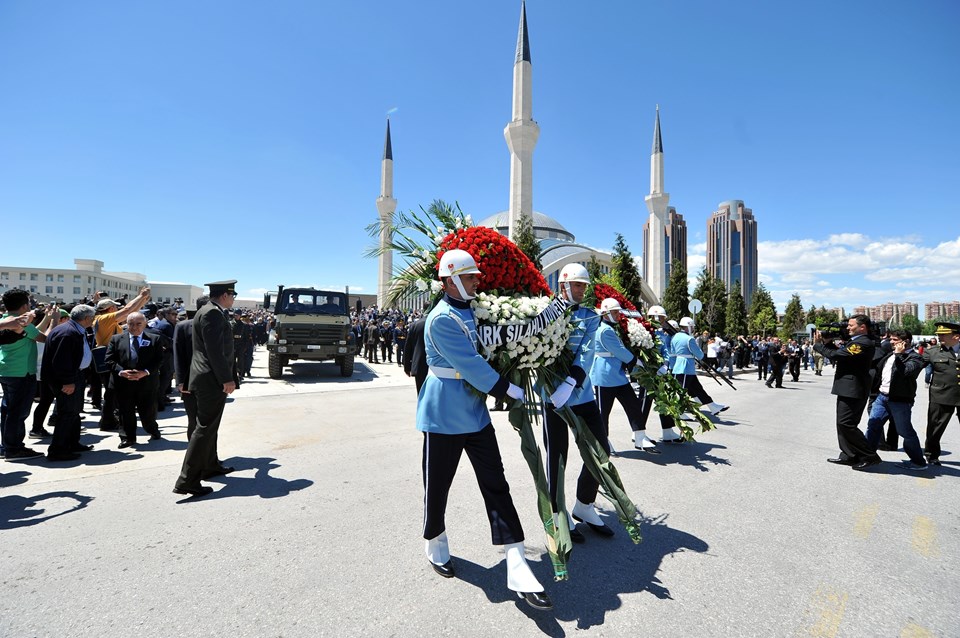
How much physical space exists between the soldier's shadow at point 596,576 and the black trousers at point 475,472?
37cm

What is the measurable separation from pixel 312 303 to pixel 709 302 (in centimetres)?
3164

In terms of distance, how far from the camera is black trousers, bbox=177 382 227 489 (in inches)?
167

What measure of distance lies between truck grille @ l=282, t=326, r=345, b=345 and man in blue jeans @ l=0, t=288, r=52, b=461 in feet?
23.8

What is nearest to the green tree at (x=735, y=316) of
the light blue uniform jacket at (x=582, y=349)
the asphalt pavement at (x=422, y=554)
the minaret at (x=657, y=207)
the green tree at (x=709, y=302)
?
the green tree at (x=709, y=302)

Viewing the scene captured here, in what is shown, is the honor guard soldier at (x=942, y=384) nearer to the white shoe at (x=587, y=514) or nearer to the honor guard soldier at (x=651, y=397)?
the honor guard soldier at (x=651, y=397)

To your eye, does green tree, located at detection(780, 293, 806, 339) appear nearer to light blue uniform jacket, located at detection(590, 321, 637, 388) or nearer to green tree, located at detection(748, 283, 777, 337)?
green tree, located at detection(748, 283, 777, 337)

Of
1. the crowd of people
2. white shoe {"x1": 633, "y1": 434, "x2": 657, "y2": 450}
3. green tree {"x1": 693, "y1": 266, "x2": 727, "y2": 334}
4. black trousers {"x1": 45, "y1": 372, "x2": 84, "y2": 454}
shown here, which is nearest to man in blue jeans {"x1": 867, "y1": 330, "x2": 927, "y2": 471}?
white shoe {"x1": 633, "y1": 434, "x2": 657, "y2": 450}

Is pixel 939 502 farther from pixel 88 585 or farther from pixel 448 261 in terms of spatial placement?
pixel 88 585

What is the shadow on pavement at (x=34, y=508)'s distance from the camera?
12.0 ft

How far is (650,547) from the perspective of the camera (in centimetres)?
333

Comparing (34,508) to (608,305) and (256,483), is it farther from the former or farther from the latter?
(608,305)

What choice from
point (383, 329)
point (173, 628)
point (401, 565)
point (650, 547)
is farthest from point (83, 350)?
point (383, 329)

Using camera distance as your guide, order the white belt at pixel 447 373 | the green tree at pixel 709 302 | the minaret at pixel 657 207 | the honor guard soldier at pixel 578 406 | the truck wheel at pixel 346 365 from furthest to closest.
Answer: the minaret at pixel 657 207 < the green tree at pixel 709 302 < the truck wheel at pixel 346 365 < the honor guard soldier at pixel 578 406 < the white belt at pixel 447 373

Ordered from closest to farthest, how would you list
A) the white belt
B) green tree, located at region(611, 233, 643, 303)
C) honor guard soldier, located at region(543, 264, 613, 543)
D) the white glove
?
the white belt < the white glove < honor guard soldier, located at region(543, 264, 613, 543) < green tree, located at region(611, 233, 643, 303)
